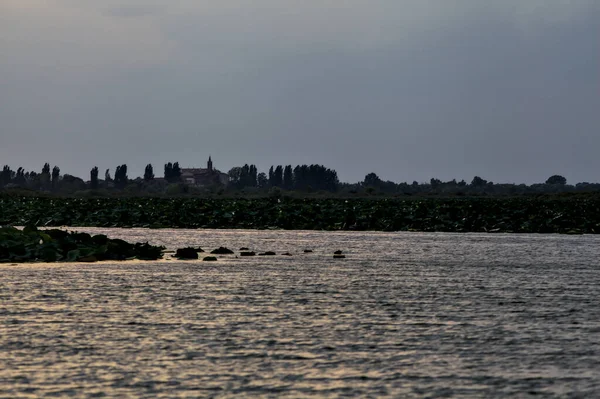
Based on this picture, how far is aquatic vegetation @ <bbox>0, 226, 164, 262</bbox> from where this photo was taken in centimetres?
3706

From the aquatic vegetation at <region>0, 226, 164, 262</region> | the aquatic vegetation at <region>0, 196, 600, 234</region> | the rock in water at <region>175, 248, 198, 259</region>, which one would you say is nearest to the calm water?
the aquatic vegetation at <region>0, 226, 164, 262</region>

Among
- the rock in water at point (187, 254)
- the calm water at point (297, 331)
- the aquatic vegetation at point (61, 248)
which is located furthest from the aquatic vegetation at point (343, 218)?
the calm water at point (297, 331)

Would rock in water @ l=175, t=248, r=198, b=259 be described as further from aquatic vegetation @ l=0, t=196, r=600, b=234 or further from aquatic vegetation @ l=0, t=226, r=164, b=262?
aquatic vegetation @ l=0, t=196, r=600, b=234

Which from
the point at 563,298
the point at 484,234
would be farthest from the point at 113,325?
the point at 484,234

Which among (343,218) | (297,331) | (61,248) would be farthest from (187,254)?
(343,218)

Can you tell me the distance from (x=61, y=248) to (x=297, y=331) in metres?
21.6

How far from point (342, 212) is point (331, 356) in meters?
63.0

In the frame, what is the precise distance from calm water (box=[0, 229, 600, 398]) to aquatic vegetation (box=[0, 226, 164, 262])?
A: 7.13 feet

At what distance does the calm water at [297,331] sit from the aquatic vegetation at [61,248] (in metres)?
2.17

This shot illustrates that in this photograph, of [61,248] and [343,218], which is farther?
[343,218]

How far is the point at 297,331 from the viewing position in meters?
18.8

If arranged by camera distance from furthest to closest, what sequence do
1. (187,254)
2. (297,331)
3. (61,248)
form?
1. (187,254)
2. (61,248)
3. (297,331)

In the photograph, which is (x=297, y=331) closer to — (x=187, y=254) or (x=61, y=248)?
(x=187, y=254)

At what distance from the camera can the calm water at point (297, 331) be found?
13.9 meters
